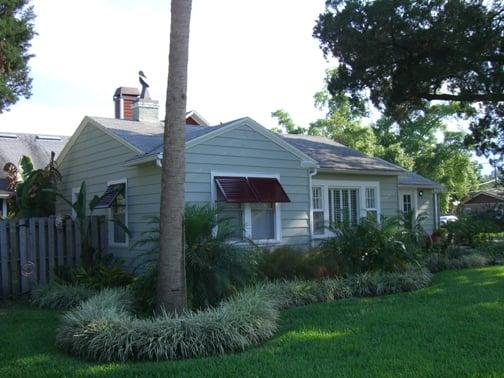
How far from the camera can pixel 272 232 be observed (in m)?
13.0

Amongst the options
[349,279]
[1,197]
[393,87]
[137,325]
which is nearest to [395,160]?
[393,87]

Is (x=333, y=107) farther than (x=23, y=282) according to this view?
Yes

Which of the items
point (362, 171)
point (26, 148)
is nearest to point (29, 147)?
point (26, 148)

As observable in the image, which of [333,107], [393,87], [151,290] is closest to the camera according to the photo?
[151,290]

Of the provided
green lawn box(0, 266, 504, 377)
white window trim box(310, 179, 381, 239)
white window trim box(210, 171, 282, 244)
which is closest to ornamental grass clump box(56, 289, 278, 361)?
green lawn box(0, 266, 504, 377)

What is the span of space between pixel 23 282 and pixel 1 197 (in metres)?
9.63

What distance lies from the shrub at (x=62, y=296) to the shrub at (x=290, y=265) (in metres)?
3.37

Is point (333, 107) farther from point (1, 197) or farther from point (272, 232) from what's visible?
point (272, 232)

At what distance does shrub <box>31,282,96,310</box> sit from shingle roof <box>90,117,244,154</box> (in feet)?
10.1

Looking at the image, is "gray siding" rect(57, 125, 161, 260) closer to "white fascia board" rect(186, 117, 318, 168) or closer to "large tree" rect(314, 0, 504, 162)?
"white fascia board" rect(186, 117, 318, 168)

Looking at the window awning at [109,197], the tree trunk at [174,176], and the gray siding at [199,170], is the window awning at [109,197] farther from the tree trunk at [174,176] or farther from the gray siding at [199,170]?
the tree trunk at [174,176]

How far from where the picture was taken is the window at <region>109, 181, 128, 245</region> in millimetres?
12672

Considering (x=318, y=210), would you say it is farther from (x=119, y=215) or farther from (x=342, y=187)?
(x=119, y=215)

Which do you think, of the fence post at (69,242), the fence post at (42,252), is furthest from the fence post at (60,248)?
the fence post at (42,252)
